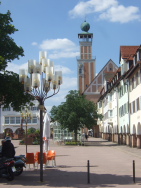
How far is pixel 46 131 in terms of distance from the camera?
20453 millimetres

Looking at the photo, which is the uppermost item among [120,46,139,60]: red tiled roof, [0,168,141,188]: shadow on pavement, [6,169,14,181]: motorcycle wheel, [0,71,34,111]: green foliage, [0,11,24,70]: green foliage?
[120,46,139,60]: red tiled roof

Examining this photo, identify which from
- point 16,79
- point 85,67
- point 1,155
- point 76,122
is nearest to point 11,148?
point 1,155

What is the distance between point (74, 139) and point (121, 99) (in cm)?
897

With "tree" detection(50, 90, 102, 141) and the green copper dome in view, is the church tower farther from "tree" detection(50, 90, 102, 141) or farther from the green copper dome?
"tree" detection(50, 90, 102, 141)

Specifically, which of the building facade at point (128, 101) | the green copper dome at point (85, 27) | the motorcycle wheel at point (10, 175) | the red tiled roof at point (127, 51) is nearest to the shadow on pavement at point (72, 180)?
the motorcycle wheel at point (10, 175)

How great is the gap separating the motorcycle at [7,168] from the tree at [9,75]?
255cm

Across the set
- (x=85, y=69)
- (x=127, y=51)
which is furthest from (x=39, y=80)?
(x=85, y=69)

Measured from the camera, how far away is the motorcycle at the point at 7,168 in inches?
523

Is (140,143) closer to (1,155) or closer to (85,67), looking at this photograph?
(1,155)

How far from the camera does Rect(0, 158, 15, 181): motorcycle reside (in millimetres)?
13289

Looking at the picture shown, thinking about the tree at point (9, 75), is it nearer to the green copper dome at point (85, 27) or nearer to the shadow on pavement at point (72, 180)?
the shadow on pavement at point (72, 180)

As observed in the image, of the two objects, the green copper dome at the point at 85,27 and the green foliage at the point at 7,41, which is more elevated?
the green copper dome at the point at 85,27

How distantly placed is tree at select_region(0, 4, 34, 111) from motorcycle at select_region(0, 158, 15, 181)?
100 inches

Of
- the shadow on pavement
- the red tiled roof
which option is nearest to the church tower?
the red tiled roof
